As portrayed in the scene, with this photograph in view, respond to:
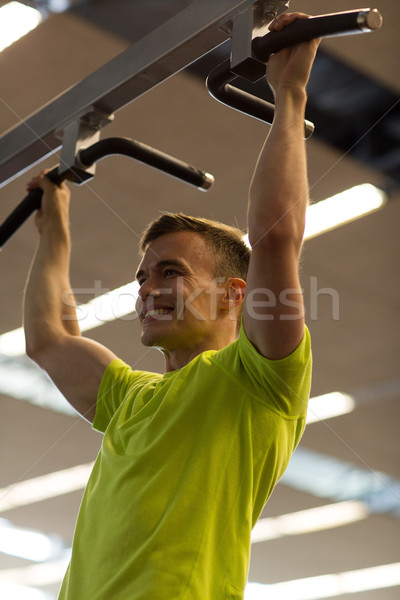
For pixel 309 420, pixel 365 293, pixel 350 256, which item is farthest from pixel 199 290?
pixel 309 420

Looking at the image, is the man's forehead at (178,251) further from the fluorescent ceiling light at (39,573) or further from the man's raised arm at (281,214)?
the fluorescent ceiling light at (39,573)

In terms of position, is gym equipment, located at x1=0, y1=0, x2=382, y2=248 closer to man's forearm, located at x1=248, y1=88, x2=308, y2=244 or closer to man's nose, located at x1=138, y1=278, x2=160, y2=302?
man's forearm, located at x1=248, y1=88, x2=308, y2=244

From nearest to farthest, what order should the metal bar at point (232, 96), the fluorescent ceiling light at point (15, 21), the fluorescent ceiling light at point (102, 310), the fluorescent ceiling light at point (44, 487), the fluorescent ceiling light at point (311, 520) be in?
the metal bar at point (232, 96) < the fluorescent ceiling light at point (15, 21) < the fluorescent ceiling light at point (102, 310) < the fluorescent ceiling light at point (44, 487) < the fluorescent ceiling light at point (311, 520)

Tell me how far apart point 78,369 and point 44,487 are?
5168 mm

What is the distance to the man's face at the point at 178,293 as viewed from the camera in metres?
1.23

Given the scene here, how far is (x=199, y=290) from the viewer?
126 centimetres

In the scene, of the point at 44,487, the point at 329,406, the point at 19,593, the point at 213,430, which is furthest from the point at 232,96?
the point at 19,593

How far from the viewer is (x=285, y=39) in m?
0.95

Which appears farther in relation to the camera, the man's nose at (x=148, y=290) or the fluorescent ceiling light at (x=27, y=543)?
the fluorescent ceiling light at (x=27, y=543)

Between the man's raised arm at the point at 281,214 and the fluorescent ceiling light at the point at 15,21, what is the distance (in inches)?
55.8

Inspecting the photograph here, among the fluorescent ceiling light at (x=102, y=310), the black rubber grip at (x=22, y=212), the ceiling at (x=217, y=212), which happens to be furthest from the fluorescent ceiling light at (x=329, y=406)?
the black rubber grip at (x=22, y=212)

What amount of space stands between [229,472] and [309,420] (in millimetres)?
4068

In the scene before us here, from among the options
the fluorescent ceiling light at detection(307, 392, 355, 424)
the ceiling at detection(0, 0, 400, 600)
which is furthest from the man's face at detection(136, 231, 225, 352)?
the fluorescent ceiling light at detection(307, 392, 355, 424)

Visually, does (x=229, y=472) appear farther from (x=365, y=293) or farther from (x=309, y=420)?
(x=309, y=420)
